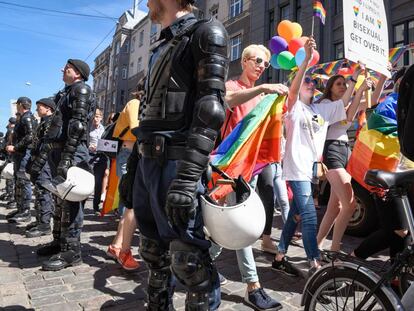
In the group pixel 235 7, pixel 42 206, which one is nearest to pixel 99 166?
pixel 42 206

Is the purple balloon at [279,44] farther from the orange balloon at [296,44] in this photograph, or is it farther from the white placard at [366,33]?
the white placard at [366,33]

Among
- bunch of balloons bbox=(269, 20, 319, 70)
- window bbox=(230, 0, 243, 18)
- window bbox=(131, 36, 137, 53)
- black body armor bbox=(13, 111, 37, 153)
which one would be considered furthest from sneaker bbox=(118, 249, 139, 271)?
window bbox=(131, 36, 137, 53)

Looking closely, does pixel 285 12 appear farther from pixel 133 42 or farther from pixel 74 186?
pixel 133 42

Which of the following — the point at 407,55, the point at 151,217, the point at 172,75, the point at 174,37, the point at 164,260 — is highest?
the point at 407,55

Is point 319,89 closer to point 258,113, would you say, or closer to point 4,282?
A: point 258,113

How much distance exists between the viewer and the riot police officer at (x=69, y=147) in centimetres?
368

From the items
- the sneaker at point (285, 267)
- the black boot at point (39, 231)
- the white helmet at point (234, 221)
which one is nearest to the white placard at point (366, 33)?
the sneaker at point (285, 267)

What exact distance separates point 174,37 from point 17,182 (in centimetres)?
589

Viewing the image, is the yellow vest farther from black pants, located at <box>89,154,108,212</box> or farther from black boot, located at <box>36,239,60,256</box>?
black pants, located at <box>89,154,108,212</box>

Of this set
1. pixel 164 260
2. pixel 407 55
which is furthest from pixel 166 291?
pixel 407 55

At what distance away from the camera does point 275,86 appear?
258 cm

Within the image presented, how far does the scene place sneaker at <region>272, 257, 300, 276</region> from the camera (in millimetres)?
3539

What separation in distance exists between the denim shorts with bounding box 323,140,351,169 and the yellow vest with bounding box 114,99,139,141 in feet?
6.66

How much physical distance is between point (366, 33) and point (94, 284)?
12.3 feet
